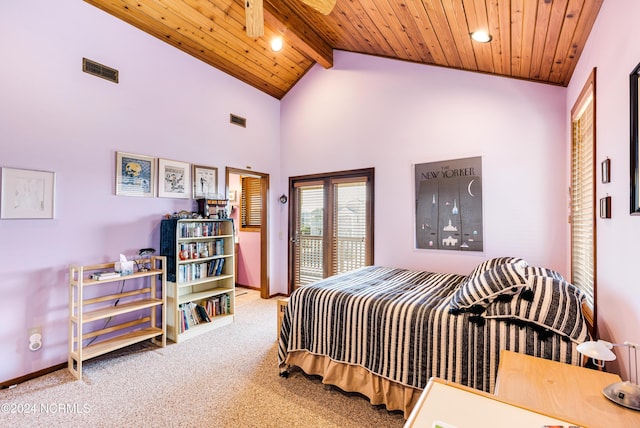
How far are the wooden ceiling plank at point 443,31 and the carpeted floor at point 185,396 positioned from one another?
2975 mm

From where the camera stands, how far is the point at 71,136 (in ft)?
8.92

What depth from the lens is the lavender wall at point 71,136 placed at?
242 cm

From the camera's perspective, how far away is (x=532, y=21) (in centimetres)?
200

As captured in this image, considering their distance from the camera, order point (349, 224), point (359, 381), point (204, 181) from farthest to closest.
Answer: point (349, 224) < point (204, 181) < point (359, 381)

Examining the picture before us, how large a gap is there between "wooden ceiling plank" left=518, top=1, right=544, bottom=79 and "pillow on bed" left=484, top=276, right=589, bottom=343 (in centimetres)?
168

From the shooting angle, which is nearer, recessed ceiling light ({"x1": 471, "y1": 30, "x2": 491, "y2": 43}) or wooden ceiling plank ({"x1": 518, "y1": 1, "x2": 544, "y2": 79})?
wooden ceiling plank ({"x1": 518, "y1": 1, "x2": 544, "y2": 79})

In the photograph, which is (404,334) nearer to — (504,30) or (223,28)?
(504,30)

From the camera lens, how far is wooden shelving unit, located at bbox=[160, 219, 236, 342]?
127 inches

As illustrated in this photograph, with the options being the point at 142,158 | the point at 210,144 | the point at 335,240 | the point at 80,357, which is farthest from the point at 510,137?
the point at 80,357

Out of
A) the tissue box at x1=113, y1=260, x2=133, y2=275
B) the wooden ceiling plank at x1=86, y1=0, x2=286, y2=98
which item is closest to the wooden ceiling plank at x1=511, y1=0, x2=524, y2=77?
the wooden ceiling plank at x1=86, y1=0, x2=286, y2=98


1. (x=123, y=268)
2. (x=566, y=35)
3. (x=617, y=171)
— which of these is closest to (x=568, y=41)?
(x=566, y=35)

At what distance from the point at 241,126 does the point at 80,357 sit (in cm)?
324

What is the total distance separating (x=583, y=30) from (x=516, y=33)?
1.29ft

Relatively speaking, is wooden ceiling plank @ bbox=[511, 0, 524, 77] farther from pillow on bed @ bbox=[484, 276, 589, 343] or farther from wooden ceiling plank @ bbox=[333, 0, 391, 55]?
pillow on bed @ bbox=[484, 276, 589, 343]
